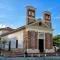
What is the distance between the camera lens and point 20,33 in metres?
32.9

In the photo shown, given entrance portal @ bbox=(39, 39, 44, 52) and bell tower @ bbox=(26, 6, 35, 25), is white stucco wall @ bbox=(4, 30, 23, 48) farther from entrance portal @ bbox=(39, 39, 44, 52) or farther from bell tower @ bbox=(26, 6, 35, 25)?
entrance portal @ bbox=(39, 39, 44, 52)

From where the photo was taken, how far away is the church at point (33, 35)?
31.6 m

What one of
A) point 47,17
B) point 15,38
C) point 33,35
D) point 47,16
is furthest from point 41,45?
point 47,16

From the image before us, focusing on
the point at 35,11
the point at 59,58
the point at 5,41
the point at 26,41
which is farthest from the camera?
the point at 5,41

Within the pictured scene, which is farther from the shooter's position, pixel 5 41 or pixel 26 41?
pixel 5 41

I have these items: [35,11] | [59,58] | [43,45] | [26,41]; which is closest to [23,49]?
[26,41]

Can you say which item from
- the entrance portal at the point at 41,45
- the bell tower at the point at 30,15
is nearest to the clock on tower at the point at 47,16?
the bell tower at the point at 30,15

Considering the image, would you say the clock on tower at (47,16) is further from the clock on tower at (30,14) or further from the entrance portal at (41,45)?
the entrance portal at (41,45)

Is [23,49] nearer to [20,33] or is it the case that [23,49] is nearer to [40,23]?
[20,33]

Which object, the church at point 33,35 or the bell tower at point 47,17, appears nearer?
the church at point 33,35

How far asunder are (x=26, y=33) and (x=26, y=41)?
4.40 feet

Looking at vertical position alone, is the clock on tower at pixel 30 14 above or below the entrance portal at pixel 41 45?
above

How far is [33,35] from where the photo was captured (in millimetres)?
32219

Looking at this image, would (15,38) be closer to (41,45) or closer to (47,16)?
(41,45)
